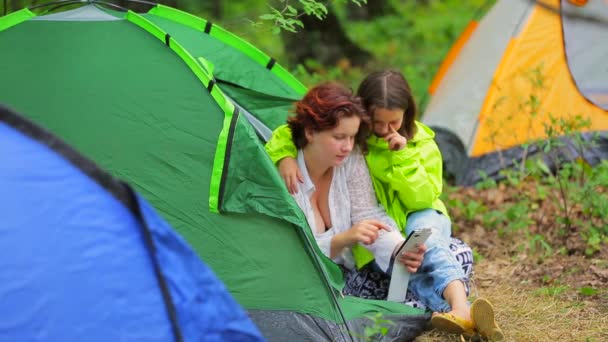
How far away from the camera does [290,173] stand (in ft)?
12.5

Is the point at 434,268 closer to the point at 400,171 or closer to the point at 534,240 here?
the point at 400,171

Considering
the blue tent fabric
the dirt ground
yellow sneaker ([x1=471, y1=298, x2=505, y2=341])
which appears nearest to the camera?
the blue tent fabric

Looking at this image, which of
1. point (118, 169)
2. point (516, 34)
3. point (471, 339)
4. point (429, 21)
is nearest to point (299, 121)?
point (118, 169)

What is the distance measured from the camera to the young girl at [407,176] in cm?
381

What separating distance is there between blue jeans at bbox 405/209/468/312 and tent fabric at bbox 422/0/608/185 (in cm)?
193

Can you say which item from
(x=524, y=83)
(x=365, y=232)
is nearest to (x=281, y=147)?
(x=365, y=232)

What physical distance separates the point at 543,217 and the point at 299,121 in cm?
200

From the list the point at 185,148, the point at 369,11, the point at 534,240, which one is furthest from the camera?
the point at 369,11

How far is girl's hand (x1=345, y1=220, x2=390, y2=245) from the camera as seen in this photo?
148 inches

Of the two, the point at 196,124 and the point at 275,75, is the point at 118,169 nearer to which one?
the point at 196,124

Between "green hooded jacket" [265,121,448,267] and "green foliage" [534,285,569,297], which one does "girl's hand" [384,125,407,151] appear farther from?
"green foliage" [534,285,569,297]

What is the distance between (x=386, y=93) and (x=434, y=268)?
0.76m

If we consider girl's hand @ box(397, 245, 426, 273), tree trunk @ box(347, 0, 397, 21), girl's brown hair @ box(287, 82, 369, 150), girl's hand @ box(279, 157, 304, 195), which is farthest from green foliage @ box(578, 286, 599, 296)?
tree trunk @ box(347, 0, 397, 21)

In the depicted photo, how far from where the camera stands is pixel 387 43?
10945 millimetres
